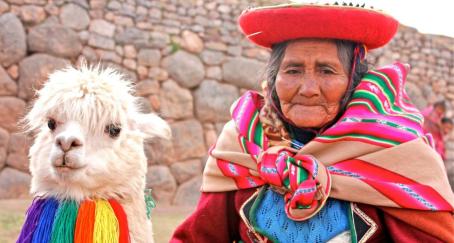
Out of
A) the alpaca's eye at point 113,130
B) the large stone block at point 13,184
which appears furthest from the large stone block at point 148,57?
the alpaca's eye at point 113,130

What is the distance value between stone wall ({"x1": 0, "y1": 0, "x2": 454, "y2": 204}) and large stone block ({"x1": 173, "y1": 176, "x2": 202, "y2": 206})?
0.01 m

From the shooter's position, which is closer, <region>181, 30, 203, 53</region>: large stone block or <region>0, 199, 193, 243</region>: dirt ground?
<region>0, 199, 193, 243</region>: dirt ground

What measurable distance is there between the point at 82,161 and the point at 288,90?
2.67 feet

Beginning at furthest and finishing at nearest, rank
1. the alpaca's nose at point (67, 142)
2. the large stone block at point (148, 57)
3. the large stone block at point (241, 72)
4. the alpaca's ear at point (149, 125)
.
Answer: the large stone block at point (241, 72), the large stone block at point (148, 57), the alpaca's ear at point (149, 125), the alpaca's nose at point (67, 142)

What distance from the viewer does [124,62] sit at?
8250mm

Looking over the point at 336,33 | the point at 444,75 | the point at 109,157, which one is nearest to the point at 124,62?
the point at 444,75

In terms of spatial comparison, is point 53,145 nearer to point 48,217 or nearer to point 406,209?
point 48,217

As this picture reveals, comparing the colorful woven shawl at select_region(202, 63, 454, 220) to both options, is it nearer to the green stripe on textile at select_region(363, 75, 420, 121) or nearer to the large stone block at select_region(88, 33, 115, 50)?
the green stripe on textile at select_region(363, 75, 420, 121)

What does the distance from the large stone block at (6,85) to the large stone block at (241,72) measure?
2.76 metres

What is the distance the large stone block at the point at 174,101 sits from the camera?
27.6ft

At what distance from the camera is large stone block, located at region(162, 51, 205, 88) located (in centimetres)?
850

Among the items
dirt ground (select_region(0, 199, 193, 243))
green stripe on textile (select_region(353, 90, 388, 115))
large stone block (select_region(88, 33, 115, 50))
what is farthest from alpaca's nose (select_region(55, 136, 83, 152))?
large stone block (select_region(88, 33, 115, 50))

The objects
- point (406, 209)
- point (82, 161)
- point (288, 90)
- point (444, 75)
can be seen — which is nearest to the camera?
point (406, 209)

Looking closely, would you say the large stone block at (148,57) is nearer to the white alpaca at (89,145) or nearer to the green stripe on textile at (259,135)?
the white alpaca at (89,145)
